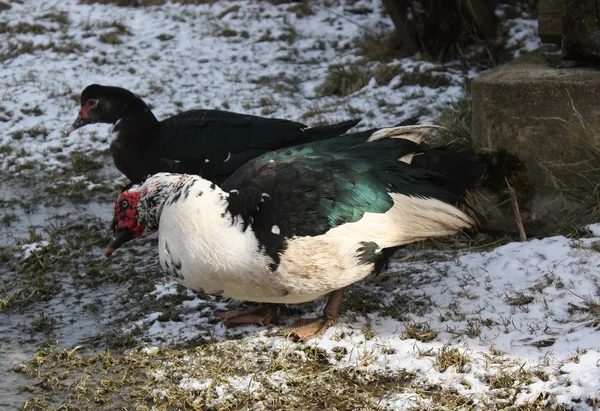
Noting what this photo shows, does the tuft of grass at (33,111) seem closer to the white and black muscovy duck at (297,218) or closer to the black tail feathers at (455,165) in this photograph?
the white and black muscovy duck at (297,218)

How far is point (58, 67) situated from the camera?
8945 millimetres

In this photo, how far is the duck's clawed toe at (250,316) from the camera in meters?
4.19

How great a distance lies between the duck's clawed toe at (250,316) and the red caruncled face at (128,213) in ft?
2.15

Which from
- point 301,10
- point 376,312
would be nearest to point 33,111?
point 301,10

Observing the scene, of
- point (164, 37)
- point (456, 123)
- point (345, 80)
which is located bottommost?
point (345, 80)

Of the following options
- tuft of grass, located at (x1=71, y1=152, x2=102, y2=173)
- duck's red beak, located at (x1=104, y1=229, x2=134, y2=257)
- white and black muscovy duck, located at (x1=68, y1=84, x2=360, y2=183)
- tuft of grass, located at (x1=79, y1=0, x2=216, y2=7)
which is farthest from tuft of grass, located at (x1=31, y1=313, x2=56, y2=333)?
tuft of grass, located at (x1=79, y1=0, x2=216, y2=7)

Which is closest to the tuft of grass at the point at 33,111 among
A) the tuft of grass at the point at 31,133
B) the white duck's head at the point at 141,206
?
the tuft of grass at the point at 31,133

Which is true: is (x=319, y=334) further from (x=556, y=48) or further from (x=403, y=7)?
(x=403, y=7)

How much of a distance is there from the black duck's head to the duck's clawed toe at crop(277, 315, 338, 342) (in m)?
2.41

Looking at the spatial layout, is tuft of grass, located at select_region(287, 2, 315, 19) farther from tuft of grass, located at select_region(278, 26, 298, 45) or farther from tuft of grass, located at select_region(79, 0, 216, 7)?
tuft of grass, located at select_region(79, 0, 216, 7)

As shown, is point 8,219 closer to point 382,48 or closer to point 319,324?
point 319,324

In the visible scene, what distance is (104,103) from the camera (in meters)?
5.80

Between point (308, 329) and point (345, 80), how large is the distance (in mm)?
4251

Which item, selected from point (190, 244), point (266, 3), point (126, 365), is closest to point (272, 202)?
point (190, 244)
